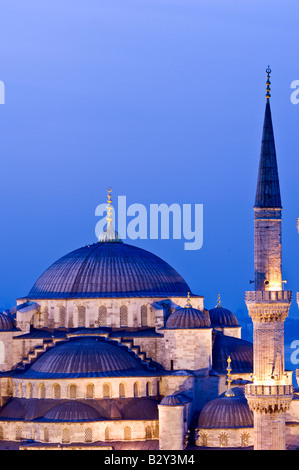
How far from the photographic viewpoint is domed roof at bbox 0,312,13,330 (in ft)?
254

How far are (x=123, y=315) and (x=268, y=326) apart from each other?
15.0 m

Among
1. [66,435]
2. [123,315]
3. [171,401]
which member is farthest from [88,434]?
[123,315]

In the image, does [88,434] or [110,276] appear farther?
[110,276]

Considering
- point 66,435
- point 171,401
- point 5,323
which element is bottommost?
point 66,435

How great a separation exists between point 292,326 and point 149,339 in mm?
92915

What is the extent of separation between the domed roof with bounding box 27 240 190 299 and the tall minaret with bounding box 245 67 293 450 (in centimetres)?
1407

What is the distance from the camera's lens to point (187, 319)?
75.1m

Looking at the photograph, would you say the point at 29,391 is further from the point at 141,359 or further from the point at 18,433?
the point at 141,359

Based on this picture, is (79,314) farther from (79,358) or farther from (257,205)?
(257,205)

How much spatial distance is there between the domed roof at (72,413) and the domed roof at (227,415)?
4.55 metres

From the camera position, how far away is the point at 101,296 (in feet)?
255

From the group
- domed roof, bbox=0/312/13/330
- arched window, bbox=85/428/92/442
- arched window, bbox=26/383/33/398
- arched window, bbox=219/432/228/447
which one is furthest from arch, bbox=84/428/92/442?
domed roof, bbox=0/312/13/330

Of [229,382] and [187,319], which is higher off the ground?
[187,319]

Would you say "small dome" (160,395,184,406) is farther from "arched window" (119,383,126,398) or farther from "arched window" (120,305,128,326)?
"arched window" (120,305,128,326)
